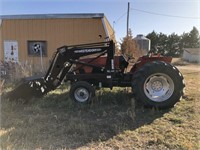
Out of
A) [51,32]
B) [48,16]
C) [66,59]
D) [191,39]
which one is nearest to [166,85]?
[66,59]

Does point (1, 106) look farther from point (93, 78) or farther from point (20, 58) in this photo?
point (20, 58)

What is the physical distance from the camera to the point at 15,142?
4309mm

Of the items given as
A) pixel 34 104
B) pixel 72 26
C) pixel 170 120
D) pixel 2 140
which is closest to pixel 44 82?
pixel 34 104

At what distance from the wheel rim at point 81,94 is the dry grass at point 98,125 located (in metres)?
0.24

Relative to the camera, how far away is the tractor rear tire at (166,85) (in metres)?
6.06

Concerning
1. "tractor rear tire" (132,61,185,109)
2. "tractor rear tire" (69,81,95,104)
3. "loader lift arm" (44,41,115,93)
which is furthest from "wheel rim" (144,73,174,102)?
"tractor rear tire" (69,81,95,104)

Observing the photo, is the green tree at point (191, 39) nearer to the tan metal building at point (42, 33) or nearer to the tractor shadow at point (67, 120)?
the tan metal building at point (42, 33)

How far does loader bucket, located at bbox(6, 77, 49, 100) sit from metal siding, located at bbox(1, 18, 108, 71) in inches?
333

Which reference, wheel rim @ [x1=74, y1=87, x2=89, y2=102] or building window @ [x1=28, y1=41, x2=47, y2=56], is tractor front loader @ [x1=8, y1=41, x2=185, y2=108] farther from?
building window @ [x1=28, y1=41, x2=47, y2=56]

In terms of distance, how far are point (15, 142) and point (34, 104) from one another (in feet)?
7.92

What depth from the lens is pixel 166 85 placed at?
627cm

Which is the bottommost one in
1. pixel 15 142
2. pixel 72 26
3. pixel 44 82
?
pixel 15 142

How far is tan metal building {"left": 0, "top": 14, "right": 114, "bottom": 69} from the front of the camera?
15305 millimetres

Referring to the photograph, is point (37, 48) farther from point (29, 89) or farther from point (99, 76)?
point (99, 76)
